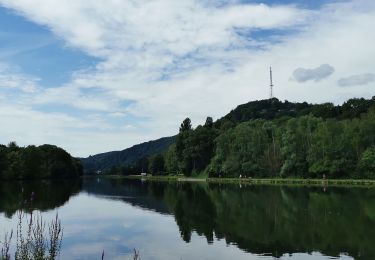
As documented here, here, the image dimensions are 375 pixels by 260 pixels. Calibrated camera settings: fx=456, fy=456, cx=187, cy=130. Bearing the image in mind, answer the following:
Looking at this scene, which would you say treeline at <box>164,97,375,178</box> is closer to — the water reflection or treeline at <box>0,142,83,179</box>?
treeline at <box>0,142,83,179</box>

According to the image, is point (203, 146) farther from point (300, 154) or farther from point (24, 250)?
point (24, 250)

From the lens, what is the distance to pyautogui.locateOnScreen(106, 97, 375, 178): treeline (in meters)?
102

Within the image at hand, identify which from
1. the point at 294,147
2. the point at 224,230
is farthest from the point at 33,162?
the point at 224,230

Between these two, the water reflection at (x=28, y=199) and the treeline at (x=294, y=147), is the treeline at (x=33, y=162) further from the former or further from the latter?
the water reflection at (x=28, y=199)

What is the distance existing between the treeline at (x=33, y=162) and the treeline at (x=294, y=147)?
168ft

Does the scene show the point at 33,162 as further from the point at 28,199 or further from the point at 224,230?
the point at 224,230

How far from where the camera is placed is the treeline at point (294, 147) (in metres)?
102

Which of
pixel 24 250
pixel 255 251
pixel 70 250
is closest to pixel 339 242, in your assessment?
pixel 255 251

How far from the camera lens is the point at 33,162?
531 feet

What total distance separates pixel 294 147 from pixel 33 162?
9558 centimetres

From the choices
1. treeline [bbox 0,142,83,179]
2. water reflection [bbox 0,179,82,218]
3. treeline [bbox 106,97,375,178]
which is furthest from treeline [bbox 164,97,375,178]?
water reflection [bbox 0,179,82,218]

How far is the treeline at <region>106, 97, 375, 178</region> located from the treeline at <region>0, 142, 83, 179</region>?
51.2m

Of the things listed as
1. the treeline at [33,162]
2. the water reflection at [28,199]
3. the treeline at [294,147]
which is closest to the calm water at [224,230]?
the water reflection at [28,199]

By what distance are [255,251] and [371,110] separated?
103m
